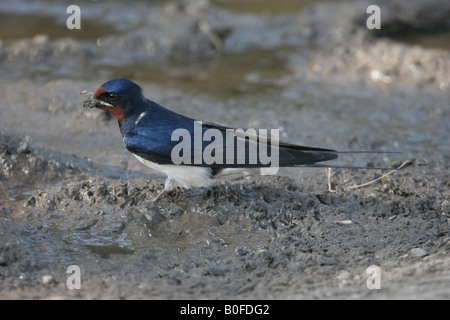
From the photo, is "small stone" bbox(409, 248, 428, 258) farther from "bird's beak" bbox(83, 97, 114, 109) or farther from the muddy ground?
"bird's beak" bbox(83, 97, 114, 109)

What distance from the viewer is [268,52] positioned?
8.33m

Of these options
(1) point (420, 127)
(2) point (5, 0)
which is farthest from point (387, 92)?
(2) point (5, 0)

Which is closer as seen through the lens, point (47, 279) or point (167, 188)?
point (47, 279)

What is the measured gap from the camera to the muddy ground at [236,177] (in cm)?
347

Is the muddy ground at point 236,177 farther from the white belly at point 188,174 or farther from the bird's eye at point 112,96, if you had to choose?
the bird's eye at point 112,96

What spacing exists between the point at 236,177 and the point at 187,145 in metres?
0.79

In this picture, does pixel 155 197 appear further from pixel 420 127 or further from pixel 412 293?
pixel 420 127

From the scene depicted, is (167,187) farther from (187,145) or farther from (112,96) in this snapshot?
(112,96)

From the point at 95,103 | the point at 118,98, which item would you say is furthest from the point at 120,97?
the point at 95,103

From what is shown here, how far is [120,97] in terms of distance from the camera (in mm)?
4328

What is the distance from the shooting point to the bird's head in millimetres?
4312

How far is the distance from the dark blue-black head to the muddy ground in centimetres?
58

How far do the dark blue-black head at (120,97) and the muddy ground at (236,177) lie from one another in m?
0.58

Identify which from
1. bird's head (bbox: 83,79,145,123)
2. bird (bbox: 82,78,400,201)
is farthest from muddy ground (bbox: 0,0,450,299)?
bird's head (bbox: 83,79,145,123)
